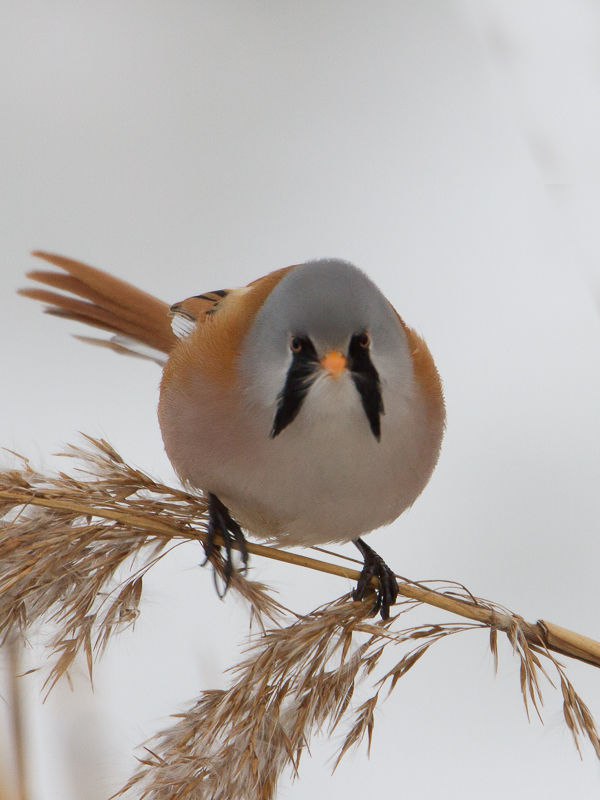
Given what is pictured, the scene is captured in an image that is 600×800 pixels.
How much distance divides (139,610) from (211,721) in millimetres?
245

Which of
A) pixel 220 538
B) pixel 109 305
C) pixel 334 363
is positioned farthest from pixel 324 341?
pixel 109 305

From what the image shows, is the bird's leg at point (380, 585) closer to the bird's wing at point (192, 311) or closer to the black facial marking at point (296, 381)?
the black facial marking at point (296, 381)

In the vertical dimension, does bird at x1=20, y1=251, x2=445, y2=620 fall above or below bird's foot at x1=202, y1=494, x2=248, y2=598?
above

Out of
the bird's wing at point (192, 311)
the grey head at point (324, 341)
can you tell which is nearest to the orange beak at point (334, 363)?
the grey head at point (324, 341)

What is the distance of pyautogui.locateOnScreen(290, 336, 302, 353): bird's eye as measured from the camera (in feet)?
5.23

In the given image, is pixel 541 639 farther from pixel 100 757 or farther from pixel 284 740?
pixel 100 757

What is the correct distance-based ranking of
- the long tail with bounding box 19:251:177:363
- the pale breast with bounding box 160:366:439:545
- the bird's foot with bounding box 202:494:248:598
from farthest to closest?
the long tail with bounding box 19:251:177:363 → the bird's foot with bounding box 202:494:248:598 → the pale breast with bounding box 160:366:439:545

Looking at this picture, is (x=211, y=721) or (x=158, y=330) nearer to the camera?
(x=211, y=721)

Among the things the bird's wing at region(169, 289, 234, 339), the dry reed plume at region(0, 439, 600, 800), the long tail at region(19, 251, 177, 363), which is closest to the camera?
the dry reed plume at region(0, 439, 600, 800)

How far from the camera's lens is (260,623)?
1.64 meters

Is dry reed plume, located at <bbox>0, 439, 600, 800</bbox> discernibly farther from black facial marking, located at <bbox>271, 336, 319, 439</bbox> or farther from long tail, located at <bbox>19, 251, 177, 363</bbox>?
long tail, located at <bbox>19, 251, 177, 363</bbox>

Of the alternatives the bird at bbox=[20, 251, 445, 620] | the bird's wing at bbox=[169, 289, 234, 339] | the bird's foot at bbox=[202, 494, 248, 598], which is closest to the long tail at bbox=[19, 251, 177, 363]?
the bird's wing at bbox=[169, 289, 234, 339]

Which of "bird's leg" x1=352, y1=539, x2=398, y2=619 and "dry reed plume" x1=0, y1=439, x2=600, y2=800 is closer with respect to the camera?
"dry reed plume" x1=0, y1=439, x2=600, y2=800

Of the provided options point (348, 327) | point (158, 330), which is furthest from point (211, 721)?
point (158, 330)
